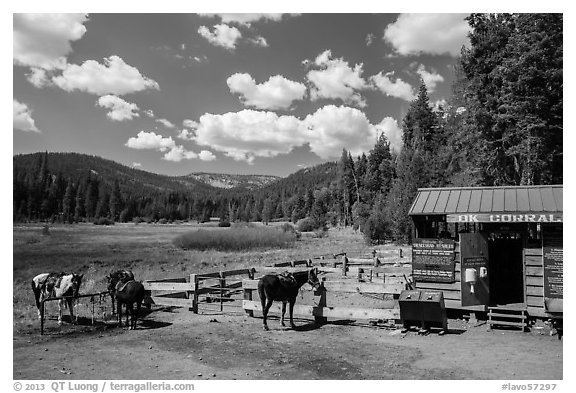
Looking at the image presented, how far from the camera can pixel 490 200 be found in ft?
45.0

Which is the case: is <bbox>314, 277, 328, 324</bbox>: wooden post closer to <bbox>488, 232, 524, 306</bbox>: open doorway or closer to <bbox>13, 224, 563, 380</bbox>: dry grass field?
<bbox>13, 224, 563, 380</bbox>: dry grass field

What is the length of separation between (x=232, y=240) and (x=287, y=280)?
1612 inches

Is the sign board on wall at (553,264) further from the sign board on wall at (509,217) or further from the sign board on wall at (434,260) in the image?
the sign board on wall at (434,260)

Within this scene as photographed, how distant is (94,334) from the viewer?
12.0m

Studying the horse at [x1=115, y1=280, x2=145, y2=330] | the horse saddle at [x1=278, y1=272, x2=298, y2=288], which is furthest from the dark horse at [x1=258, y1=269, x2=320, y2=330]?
the horse at [x1=115, y1=280, x2=145, y2=330]

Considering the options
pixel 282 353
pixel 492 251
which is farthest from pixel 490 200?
pixel 282 353

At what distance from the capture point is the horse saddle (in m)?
12.8

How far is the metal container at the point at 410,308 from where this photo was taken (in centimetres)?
1184

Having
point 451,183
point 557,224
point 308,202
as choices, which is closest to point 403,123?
point 451,183

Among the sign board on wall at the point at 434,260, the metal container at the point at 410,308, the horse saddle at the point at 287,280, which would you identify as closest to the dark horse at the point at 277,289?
the horse saddle at the point at 287,280

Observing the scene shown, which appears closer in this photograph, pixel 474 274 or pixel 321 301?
pixel 474 274

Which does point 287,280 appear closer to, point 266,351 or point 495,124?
point 266,351
